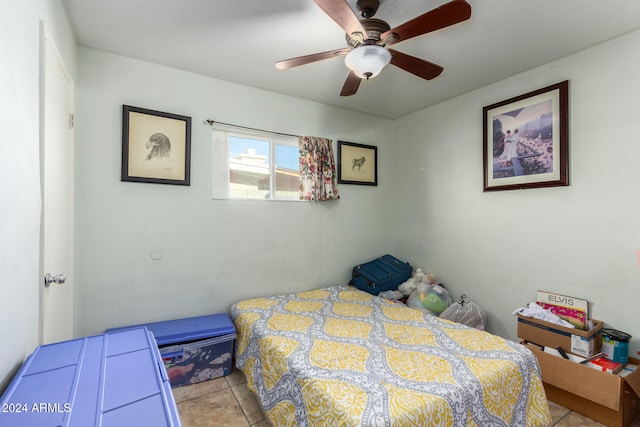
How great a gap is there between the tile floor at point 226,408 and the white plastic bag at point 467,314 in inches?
28.4

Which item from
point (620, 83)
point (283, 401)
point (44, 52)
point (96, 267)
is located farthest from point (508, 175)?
point (96, 267)

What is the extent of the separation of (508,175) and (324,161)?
1.75 meters

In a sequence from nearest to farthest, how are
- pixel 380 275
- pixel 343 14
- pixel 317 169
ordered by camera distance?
pixel 343 14 < pixel 317 169 < pixel 380 275

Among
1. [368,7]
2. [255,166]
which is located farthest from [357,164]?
[368,7]

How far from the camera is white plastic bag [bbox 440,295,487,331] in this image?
267cm

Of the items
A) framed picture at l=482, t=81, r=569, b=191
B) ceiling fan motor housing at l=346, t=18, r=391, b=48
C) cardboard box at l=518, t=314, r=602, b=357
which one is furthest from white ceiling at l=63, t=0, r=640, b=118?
cardboard box at l=518, t=314, r=602, b=357

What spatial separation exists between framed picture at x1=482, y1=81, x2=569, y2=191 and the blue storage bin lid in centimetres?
268

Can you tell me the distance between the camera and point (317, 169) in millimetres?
3150

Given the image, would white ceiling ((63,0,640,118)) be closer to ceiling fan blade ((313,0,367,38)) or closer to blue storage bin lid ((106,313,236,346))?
ceiling fan blade ((313,0,367,38))

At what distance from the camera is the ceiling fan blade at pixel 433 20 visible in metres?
1.31

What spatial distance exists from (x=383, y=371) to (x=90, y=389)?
129 cm

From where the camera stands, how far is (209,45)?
2.16 m

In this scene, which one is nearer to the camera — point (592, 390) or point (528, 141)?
point (592, 390)

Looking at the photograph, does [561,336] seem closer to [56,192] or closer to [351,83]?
[351,83]
